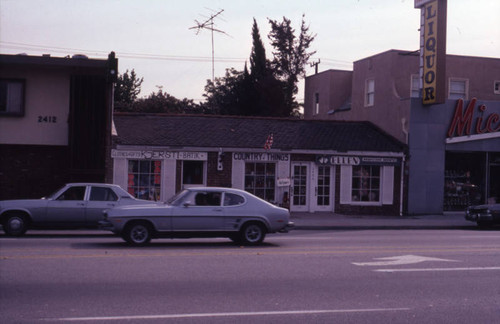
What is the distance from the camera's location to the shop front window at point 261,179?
26.3 m

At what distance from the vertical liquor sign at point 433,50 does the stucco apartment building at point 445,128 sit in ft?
3.33

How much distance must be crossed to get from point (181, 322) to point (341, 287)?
331cm

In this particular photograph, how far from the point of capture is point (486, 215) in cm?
2272

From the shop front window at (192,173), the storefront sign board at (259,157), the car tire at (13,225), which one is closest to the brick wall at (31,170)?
the shop front window at (192,173)

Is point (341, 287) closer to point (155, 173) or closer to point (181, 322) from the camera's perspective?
point (181, 322)

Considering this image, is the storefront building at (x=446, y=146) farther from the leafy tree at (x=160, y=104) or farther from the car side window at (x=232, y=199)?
the leafy tree at (x=160, y=104)

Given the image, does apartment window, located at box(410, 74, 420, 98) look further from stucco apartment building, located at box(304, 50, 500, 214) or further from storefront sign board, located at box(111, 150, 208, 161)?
storefront sign board, located at box(111, 150, 208, 161)

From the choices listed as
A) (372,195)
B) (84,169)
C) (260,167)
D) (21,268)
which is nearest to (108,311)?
(21,268)

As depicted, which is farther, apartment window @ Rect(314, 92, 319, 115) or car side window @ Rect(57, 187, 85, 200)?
apartment window @ Rect(314, 92, 319, 115)

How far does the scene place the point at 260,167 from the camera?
26.5m

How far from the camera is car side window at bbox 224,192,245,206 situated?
15188 mm

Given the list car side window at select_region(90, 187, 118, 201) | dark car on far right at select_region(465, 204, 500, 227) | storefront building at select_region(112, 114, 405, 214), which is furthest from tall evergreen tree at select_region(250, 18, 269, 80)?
car side window at select_region(90, 187, 118, 201)

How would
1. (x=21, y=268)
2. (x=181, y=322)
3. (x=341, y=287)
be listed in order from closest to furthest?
(x=181, y=322) < (x=341, y=287) < (x=21, y=268)

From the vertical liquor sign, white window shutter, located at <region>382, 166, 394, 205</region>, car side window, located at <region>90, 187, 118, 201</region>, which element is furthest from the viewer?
white window shutter, located at <region>382, 166, 394, 205</region>
